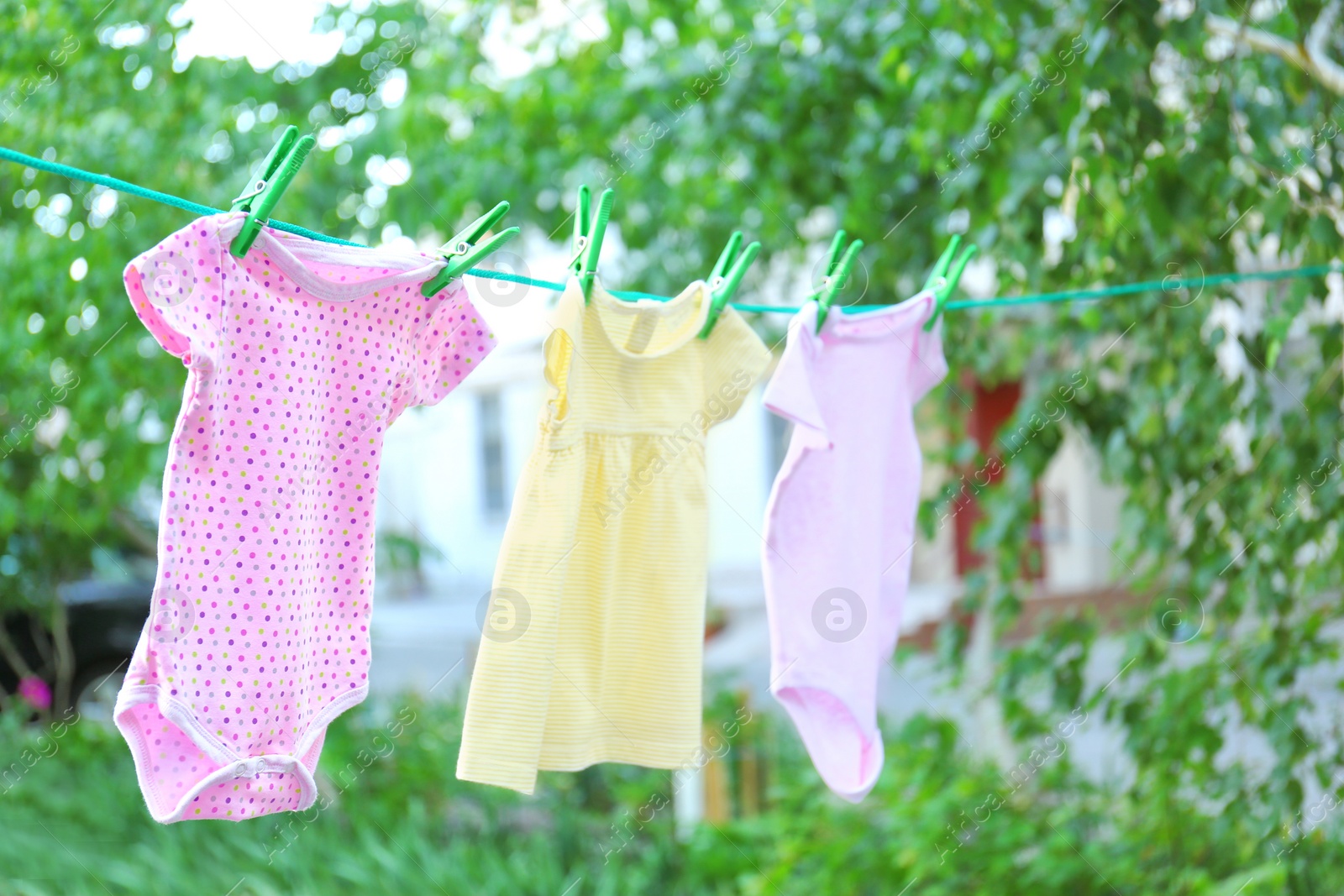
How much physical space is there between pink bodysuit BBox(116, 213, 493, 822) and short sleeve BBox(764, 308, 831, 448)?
468 millimetres

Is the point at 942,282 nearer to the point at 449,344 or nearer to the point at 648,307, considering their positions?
the point at 648,307

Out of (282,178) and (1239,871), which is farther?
(1239,871)

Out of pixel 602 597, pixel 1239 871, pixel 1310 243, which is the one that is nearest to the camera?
pixel 602 597

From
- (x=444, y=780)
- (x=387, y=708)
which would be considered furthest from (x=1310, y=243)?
(x=387, y=708)

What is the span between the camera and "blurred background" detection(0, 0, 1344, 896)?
7.97 ft

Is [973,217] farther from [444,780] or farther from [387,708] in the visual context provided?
[387,708]

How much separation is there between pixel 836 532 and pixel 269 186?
868 mm

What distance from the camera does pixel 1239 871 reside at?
292cm

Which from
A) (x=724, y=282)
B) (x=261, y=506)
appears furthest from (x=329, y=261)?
(x=724, y=282)

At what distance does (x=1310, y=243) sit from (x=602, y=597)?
1615 millimetres

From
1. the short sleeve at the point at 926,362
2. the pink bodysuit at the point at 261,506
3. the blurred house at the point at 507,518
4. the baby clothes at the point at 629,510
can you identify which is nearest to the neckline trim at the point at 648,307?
the baby clothes at the point at 629,510

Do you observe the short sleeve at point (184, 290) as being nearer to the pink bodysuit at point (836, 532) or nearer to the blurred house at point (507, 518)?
the pink bodysuit at point (836, 532)

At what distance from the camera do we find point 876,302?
3.29 metres

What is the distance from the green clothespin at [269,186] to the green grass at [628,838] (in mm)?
2442
